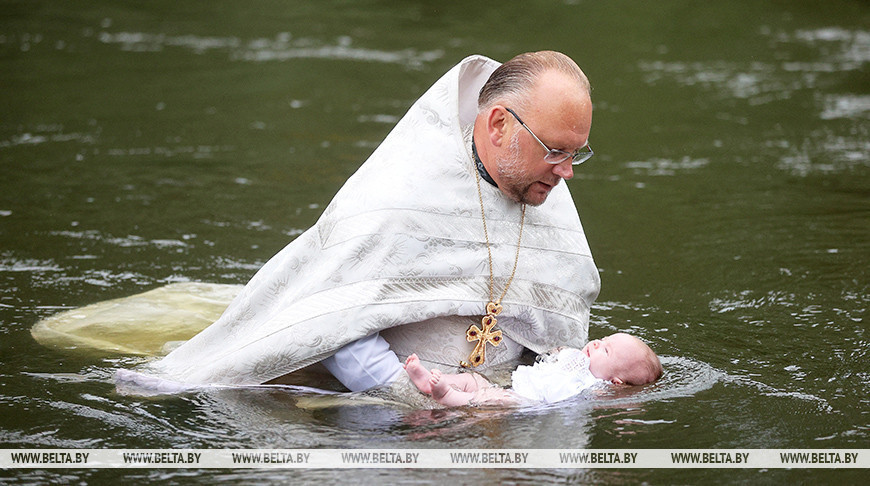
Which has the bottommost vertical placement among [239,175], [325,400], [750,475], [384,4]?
[750,475]

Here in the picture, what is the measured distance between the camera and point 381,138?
393 inches

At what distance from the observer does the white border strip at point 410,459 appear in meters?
3.96

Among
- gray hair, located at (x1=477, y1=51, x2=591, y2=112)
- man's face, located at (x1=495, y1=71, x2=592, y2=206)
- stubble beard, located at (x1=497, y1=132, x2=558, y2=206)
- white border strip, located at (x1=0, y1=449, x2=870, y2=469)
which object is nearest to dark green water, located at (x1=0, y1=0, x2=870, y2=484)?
white border strip, located at (x1=0, y1=449, x2=870, y2=469)

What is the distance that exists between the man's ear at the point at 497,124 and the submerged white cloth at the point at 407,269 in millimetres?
190

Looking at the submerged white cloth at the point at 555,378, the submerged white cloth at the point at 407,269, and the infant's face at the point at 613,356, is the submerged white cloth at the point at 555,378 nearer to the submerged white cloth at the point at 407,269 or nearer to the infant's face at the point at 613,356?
the infant's face at the point at 613,356

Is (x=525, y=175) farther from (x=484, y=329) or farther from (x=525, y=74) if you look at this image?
(x=484, y=329)

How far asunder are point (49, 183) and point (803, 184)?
18.5ft

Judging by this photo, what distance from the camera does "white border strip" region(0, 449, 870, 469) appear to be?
396 cm

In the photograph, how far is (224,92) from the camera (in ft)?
37.8

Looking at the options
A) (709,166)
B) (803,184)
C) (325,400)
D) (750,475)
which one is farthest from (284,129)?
(750,475)

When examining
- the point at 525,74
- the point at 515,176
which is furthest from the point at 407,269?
the point at 525,74

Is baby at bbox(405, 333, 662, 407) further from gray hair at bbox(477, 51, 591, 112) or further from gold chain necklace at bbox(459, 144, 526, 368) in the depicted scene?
gray hair at bbox(477, 51, 591, 112)

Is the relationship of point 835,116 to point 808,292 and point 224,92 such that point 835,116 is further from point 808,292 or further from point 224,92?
point 224,92

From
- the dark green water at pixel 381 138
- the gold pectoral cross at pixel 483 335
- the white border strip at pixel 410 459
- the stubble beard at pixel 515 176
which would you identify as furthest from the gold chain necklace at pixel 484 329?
the white border strip at pixel 410 459
